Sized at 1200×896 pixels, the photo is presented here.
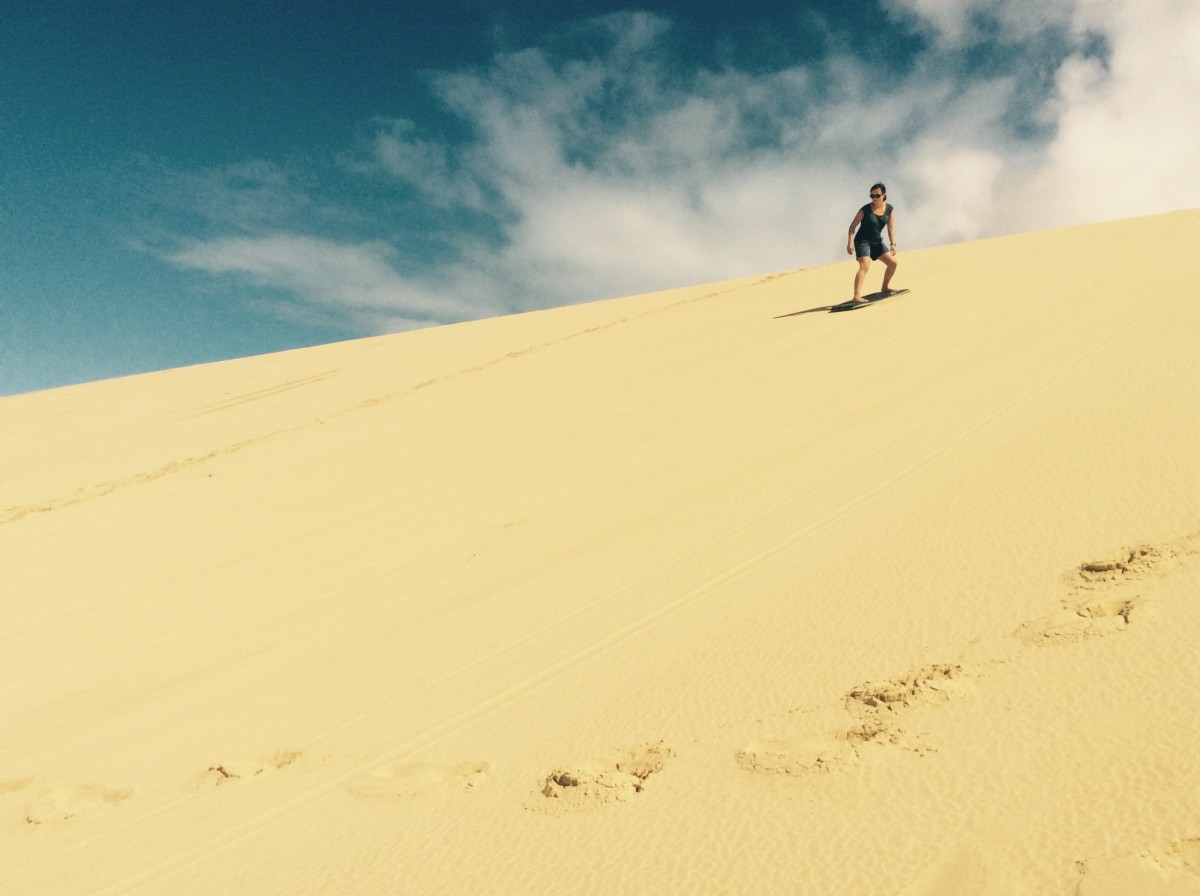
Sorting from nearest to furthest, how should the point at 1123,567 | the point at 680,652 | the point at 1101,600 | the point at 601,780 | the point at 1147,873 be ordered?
the point at 1147,873, the point at 601,780, the point at 1101,600, the point at 1123,567, the point at 680,652

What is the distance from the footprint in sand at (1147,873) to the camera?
1.14 m

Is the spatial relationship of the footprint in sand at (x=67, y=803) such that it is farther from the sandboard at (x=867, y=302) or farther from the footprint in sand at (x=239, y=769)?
the sandboard at (x=867, y=302)

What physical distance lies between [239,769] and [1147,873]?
2.30 metres

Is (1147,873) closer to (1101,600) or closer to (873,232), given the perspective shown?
(1101,600)

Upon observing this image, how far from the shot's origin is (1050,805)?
137 cm

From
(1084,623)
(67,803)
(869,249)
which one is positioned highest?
(869,249)

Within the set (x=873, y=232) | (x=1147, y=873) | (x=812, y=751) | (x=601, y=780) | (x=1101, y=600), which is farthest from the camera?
(x=873, y=232)

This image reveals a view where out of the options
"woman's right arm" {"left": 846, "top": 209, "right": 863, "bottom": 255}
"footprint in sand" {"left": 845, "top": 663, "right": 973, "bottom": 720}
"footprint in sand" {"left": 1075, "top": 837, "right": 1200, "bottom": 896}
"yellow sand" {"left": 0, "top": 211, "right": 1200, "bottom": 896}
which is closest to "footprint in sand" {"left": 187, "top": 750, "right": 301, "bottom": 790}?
"yellow sand" {"left": 0, "top": 211, "right": 1200, "bottom": 896}

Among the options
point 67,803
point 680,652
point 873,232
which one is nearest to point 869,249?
point 873,232

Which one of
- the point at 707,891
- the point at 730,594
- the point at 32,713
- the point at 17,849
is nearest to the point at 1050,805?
the point at 707,891

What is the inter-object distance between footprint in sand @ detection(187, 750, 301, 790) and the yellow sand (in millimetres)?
16

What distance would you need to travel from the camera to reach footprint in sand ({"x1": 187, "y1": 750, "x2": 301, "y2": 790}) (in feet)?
7.32

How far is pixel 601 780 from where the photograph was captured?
1.84 m

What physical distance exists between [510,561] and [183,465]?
5479mm
